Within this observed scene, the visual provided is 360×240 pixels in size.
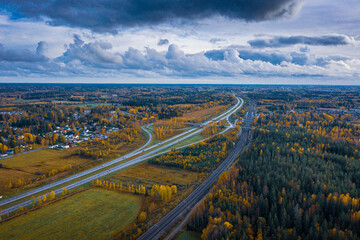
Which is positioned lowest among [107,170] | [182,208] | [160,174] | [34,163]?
[34,163]

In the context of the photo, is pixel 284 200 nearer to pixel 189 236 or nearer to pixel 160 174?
pixel 189 236

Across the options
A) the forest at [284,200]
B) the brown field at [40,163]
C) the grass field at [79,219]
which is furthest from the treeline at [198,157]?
the grass field at [79,219]

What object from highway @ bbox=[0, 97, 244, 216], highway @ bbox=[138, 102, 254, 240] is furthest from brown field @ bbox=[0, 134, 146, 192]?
highway @ bbox=[138, 102, 254, 240]

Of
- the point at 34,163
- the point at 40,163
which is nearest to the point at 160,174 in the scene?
the point at 40,163

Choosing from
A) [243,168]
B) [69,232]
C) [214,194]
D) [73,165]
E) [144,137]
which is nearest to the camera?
[69,232]

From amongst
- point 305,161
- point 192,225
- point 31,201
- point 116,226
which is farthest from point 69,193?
point 305,161

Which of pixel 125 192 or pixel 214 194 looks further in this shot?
pixel 125 192

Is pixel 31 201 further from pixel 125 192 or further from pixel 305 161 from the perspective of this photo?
pixel 305 161
